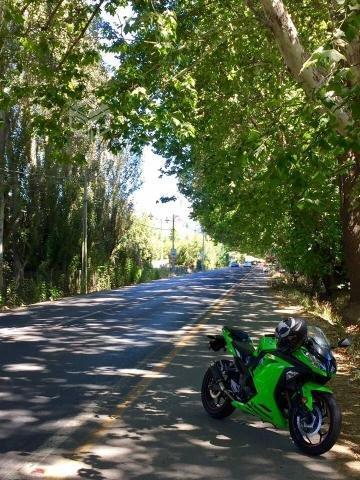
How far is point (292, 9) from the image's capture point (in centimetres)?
1390

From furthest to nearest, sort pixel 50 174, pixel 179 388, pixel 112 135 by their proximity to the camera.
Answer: pixel 50 174, pixel 112 135, pixel 179 388

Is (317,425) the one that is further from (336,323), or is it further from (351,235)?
(336,323)

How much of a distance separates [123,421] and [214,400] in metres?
1.08

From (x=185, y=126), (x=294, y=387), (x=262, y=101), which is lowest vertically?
(x=294, y=387)

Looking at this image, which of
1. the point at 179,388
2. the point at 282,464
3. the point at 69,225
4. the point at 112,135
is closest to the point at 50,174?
the point at 69,225

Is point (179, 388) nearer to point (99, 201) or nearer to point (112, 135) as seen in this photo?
point (112, 135)

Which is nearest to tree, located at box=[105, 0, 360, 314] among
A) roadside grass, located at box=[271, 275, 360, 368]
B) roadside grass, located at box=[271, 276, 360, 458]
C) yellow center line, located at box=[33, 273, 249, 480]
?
roadside grass, located at box=[271, 275, 360, 368]

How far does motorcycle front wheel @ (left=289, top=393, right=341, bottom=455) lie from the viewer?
16.8 ft

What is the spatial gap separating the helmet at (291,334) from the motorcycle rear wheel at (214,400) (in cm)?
128

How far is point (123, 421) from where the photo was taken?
630 cm

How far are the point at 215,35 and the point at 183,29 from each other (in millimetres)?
728

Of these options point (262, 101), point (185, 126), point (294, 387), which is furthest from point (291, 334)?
point (262, 101)

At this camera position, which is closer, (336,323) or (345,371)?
(345,371)

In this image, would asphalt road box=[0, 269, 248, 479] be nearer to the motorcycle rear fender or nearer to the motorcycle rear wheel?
the motorcycle rear wheel
